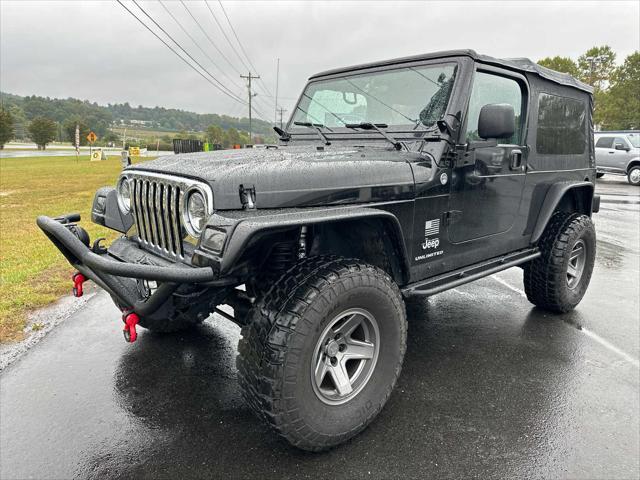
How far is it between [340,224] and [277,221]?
679mm

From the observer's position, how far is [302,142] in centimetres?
365

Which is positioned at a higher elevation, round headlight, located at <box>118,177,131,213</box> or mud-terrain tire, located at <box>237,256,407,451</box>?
round headlight, located at <box>118,177,131,213</box>

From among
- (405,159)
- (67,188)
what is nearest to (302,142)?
(405,159)

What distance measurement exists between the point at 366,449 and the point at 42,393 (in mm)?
2129

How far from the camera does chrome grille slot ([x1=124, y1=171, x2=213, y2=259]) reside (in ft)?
7.38

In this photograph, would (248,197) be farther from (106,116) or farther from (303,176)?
(106,116)

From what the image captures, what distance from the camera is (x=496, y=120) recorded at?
9.21ft

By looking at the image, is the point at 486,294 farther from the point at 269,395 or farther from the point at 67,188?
the point at 67,188

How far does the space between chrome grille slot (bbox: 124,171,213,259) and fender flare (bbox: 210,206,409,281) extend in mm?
259

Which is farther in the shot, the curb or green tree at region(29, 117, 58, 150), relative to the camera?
green tree at region(29, 117, 58, 150)

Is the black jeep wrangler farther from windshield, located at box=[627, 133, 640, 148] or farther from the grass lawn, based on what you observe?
windshield, located at box=[627, 133, 640, 148]

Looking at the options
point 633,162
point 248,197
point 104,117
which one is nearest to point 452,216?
point 248,197

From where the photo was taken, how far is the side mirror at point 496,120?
2797 mm

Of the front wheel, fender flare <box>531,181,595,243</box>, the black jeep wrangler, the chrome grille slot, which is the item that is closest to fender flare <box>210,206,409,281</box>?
the black jeep wrangler
